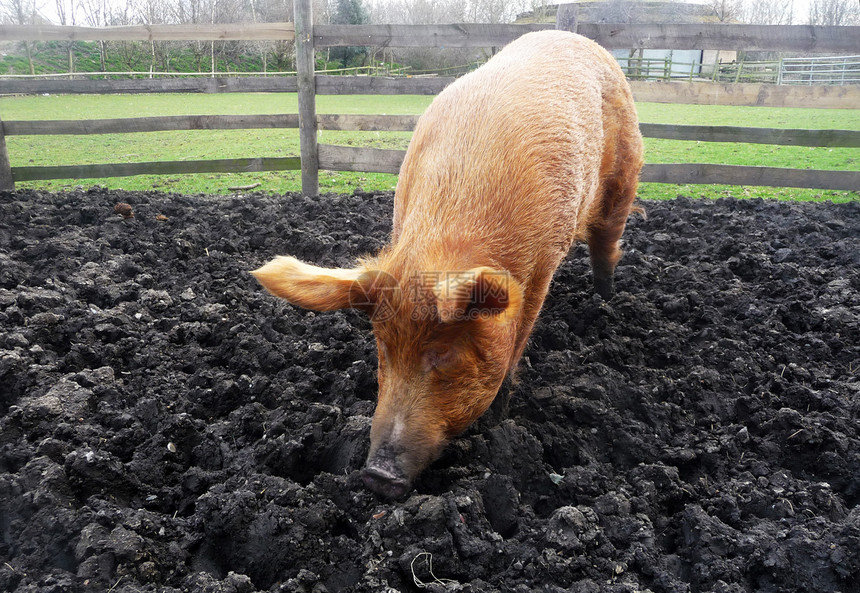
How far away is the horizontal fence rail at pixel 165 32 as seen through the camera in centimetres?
816

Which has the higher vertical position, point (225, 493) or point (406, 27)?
point (406, 27)

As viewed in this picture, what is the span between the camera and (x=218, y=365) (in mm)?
3949

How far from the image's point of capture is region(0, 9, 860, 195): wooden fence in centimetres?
770

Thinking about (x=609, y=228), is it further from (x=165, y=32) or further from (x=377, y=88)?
(x=165, y=32)

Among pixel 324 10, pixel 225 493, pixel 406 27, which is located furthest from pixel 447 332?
pixel 324 10

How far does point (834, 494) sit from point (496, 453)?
166 cm

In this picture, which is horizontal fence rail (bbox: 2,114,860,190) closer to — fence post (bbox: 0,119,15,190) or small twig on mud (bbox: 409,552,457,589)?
fence post (bbox: 0,119,15,190)

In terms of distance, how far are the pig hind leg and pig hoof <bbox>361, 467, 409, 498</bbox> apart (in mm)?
3130

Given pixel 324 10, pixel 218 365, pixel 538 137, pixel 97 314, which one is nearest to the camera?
pixel 538 137

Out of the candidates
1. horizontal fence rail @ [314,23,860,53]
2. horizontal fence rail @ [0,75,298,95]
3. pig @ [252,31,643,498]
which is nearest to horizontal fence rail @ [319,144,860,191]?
horizontal fence rail @ [0,75,298,95]

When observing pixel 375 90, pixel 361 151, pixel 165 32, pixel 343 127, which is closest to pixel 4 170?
pixel 165 32

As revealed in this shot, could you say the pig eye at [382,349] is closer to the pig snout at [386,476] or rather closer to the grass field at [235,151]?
the pig snout at [386,476]

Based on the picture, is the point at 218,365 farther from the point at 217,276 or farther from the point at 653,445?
the point at 653,445

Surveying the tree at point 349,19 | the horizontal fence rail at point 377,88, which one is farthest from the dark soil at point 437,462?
the tree at point 349,19
